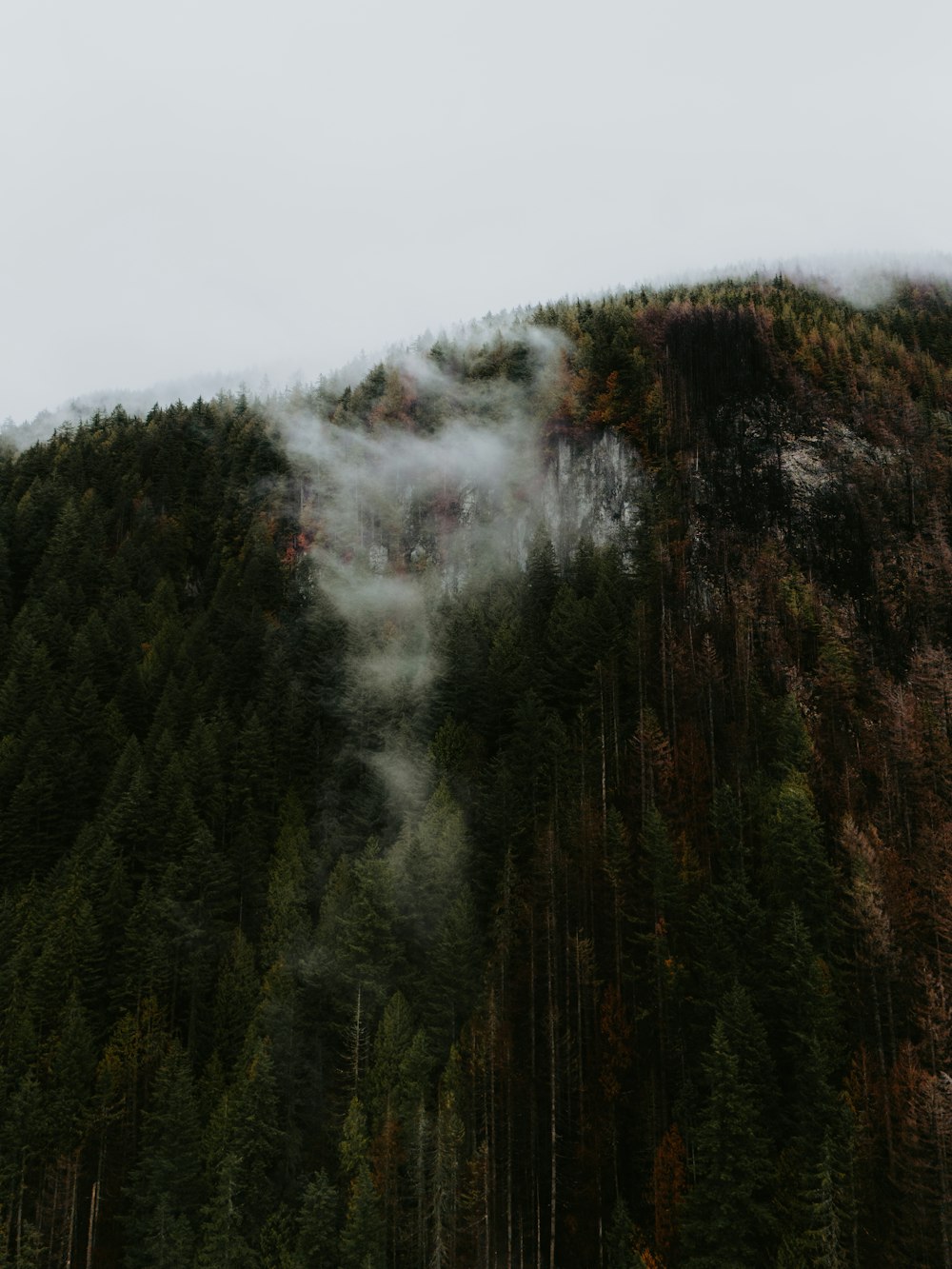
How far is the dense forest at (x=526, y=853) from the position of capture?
123ft

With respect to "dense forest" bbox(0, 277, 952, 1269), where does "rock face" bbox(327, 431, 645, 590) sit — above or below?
above

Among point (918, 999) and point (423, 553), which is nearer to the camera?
point (918, 999)

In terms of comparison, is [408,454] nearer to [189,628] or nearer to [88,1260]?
[189,628]

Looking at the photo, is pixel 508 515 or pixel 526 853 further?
pixel 508 515

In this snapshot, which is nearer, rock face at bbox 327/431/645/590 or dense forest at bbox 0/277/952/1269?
dense forest at bbox 0/277/952/1269

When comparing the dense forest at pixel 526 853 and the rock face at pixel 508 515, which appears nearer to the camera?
the dense forest at pixel 526 853

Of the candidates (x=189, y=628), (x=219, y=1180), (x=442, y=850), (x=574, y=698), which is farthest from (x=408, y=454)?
(x=219, y=1180)

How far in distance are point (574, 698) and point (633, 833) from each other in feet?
45.4

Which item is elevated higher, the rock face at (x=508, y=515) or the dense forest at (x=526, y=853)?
the rock face at (x=508, y=515)

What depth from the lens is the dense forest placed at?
3741 cm

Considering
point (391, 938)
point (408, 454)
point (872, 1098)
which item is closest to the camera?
point (872, 1098)

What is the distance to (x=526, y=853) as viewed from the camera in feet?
178

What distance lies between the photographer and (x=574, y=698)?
63781 millimetres

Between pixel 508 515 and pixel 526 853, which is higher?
pixel 508 515
